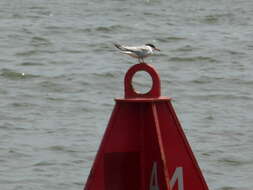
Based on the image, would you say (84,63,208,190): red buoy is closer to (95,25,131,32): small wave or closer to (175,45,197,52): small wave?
(175,45,197,52): small wave

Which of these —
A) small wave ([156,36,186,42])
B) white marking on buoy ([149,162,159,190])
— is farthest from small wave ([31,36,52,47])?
white marking on buoy ([149,162,159,190])

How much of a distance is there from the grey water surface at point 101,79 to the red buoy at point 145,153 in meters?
4.07

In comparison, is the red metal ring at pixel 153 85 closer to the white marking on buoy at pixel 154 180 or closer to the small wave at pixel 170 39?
the white marking on buoy at pixel 154 180

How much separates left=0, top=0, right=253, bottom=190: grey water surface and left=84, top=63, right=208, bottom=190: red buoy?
160 inches

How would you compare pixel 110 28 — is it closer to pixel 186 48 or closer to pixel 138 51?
pixel 186 48

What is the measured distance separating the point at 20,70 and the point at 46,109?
3280 millimetres

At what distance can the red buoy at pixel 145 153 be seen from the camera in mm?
3566

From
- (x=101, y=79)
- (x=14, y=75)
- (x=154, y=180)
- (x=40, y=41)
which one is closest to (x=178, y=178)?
(x=154, y=180)

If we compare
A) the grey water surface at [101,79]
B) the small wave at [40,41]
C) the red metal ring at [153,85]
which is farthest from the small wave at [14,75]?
the red metal ring at [153,85]

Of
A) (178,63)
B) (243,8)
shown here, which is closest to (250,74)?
(178,63)

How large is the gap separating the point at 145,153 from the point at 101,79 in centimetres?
1019

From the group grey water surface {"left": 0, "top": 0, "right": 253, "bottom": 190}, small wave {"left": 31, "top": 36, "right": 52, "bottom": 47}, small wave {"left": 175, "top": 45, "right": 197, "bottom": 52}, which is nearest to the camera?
grey water surface {"left": 0, "top": 0, "right": 253, "bottom": 190}

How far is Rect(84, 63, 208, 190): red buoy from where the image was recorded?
357 cm

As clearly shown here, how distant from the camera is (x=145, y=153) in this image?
3604 millimetres
